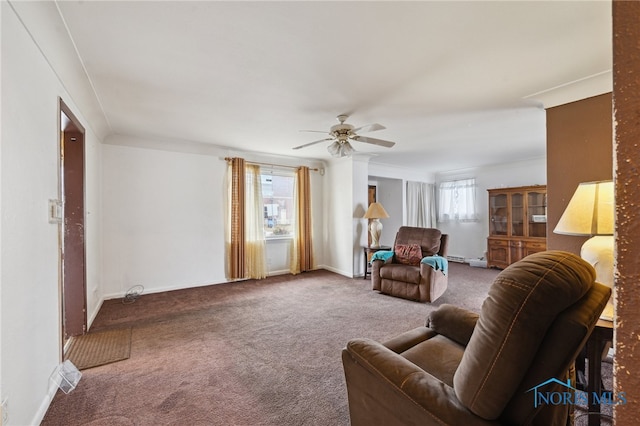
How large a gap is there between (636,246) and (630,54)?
267mm

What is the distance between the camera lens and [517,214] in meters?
5.55

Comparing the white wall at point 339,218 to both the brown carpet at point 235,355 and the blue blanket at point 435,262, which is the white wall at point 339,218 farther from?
the blue blanket at point 435,262

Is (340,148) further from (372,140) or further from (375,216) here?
(375,216)

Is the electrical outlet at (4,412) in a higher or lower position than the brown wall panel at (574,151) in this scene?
lower

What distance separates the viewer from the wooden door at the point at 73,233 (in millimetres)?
2689

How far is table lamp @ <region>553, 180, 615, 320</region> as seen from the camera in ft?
4.86

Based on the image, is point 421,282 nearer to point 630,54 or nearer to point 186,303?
point 186,303

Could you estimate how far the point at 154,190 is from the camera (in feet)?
13.6

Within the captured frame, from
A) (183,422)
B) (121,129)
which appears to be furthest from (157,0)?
(121,129)

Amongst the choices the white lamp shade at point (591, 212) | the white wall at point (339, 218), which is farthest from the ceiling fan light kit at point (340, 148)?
the white lamp shade at point (591, 212)

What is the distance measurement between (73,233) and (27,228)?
58.1 inches

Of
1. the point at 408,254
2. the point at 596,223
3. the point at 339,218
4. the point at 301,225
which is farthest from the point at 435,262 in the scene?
the point at 301,225

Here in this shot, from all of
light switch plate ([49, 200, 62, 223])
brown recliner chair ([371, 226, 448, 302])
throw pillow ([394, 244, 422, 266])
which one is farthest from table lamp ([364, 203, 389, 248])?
light switch plate ([49, 200, 62, 223])

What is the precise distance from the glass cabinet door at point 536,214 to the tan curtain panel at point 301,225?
4.35 meters
